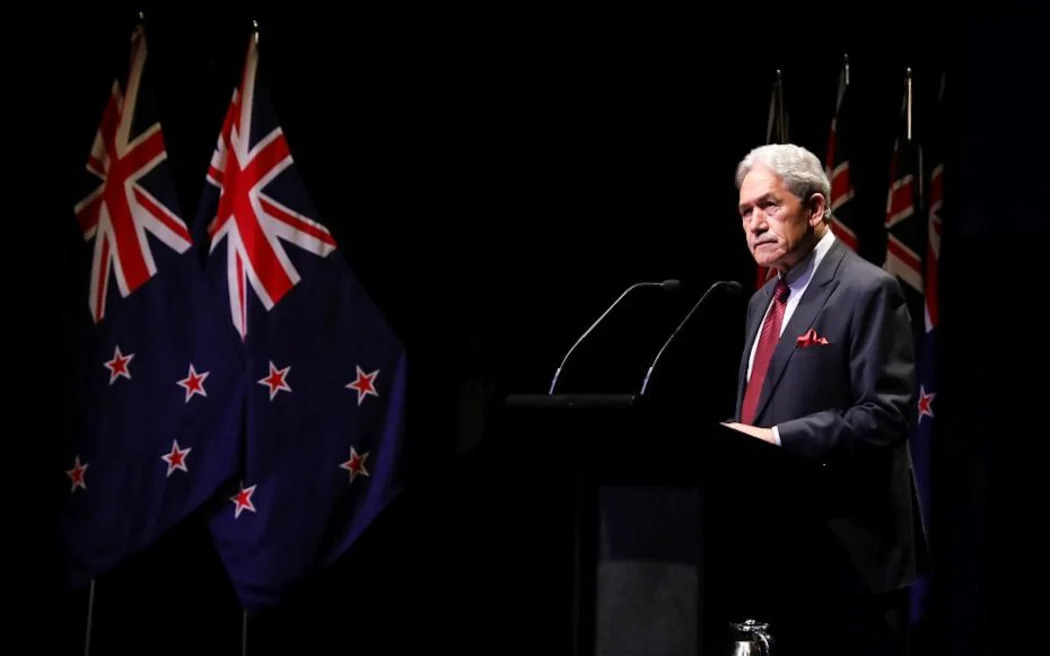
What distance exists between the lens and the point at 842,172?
4258 millimetres

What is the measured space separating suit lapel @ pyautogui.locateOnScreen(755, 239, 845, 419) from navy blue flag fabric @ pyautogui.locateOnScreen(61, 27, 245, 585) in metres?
1.94

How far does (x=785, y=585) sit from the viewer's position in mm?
2133

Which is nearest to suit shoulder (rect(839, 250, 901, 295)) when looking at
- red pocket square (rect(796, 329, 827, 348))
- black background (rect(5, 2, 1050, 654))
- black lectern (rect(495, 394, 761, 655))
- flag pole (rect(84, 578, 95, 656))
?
red pocket square (rect(796, 329, 827, 348))

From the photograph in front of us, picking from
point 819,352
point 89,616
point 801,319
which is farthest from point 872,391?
point 89,616

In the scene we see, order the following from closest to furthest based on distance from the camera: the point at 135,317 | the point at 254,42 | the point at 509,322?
the point at 135,317, the point at 254,42, the point at 509,322

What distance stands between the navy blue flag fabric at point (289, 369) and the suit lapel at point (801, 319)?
172cm

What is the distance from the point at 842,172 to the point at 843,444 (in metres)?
2.29

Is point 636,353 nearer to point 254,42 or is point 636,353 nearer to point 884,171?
point 884,171

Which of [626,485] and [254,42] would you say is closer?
[626,485]

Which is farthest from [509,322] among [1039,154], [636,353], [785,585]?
[785,585]

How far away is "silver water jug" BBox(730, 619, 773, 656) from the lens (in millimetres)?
1984

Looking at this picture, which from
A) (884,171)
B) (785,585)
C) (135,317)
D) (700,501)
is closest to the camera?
(700,501)

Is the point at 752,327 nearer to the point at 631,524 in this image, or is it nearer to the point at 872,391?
the point at 872,391

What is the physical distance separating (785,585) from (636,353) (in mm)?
2237
